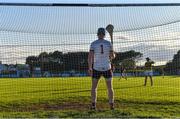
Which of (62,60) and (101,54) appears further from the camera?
(62,60)

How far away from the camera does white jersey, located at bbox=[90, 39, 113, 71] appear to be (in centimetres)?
1331

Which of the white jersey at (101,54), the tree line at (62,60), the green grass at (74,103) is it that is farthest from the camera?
the tree line at (62,60)

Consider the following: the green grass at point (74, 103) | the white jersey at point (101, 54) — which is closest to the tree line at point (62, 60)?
the green grass at point (74, 103)

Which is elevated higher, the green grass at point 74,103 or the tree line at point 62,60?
the tree line at point 62,60

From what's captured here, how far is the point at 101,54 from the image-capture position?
13.4 meters

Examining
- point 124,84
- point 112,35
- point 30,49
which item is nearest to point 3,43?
point 30,49

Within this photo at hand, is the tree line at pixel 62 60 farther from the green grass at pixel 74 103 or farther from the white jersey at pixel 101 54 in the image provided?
the white jersey at pixel 101 54

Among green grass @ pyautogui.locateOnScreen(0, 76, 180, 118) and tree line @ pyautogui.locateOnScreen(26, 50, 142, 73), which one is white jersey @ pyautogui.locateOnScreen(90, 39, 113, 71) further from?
tree line @ pyautogui.locateOnScreen(26, 50, 142, 73)

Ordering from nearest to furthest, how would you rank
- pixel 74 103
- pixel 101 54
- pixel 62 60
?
pixel 101 54 < pixel 62 60 < pixel 74 103

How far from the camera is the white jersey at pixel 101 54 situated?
13.3m

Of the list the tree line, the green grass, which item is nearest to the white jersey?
the green grass

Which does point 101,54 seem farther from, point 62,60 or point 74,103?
point 74,103

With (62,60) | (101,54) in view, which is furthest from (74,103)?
(101,54)

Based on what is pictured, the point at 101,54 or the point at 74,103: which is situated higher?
the point at 101,54
